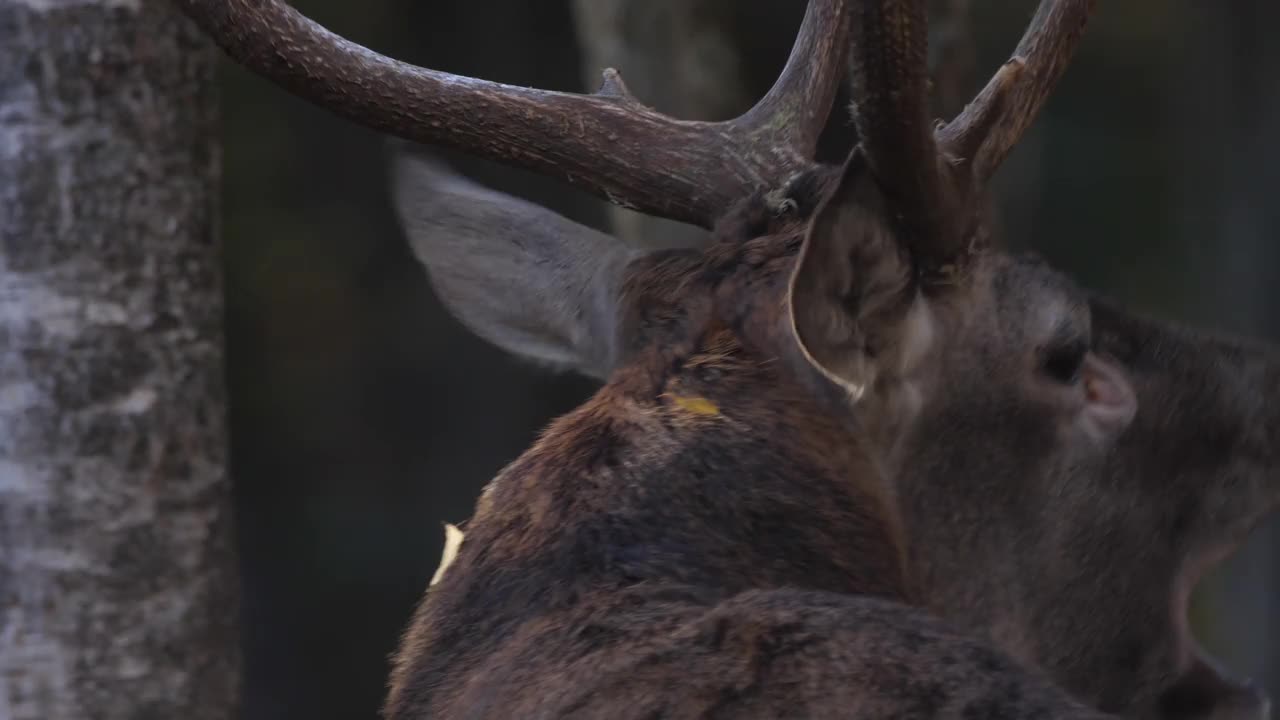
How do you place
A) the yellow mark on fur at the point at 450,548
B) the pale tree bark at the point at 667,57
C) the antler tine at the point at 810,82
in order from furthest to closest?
the pale tree bark at the point at 667,57
the antler tine at the point at 810,82
the yellow mark on fur at the point at 450,548

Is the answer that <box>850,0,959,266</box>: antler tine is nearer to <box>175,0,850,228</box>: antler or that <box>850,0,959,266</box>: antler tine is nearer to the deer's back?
<box>175,0,850,228</box>: antler

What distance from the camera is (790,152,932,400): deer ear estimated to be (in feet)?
7.19

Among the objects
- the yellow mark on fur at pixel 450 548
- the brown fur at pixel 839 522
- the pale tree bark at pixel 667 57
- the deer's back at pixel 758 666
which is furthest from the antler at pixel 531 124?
the pale tree bark at pixel 667 57

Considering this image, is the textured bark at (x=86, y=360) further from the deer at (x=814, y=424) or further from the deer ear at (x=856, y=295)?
the deer ear at (x=856, y=295)

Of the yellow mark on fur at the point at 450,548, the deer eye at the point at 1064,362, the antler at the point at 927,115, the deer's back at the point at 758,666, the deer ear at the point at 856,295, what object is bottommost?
the deer's back at the point at 758,666

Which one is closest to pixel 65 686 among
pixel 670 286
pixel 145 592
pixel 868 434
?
pixel 145 592

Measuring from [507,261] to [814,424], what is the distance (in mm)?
849

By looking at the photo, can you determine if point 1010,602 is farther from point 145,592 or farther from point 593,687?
point 145,592

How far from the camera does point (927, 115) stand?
2.21 metres

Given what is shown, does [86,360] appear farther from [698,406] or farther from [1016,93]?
[1016,93]

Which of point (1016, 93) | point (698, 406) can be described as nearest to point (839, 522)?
point (698, 406)

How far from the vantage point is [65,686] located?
2.96m

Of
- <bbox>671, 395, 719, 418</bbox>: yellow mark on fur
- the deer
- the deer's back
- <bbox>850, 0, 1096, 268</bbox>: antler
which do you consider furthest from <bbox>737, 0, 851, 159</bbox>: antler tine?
the deer's back

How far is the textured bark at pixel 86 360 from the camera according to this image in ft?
9.68
